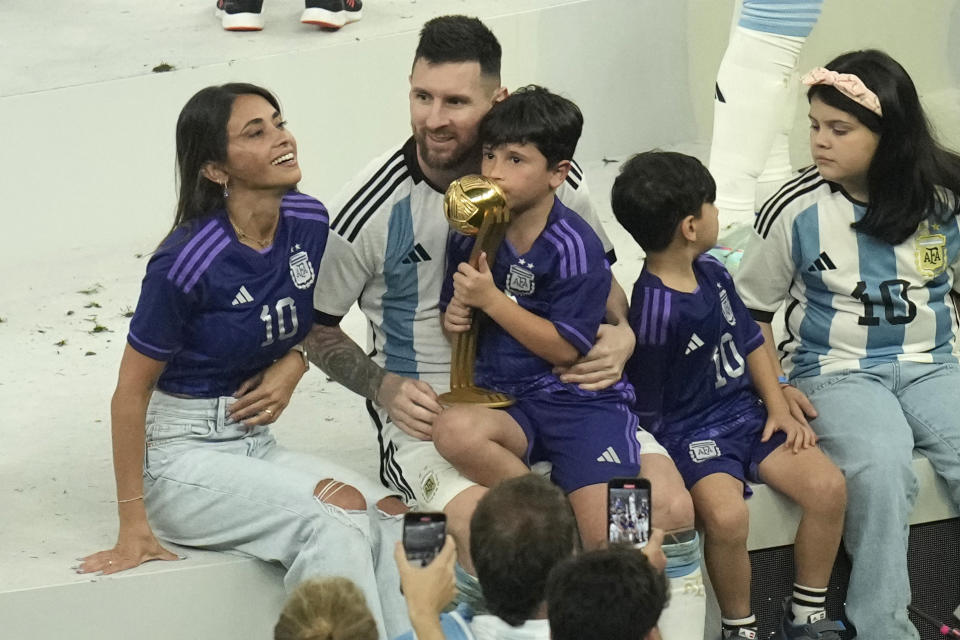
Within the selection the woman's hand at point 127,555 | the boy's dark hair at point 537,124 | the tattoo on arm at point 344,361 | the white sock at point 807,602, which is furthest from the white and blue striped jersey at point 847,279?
the woman's hand at point 127,555

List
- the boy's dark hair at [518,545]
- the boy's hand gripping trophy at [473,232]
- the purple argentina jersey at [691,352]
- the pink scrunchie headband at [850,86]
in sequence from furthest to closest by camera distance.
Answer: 1. the pink scrunchie headband at [850,86]
2. the purple argentina jersey at [691,352]
3. the boy's hand gripping trophy at [473,232]
4. the boy's dark hair at [518,545]

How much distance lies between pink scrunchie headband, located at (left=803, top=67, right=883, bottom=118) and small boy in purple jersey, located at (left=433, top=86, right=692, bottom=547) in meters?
0.54

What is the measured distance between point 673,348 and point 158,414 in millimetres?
946

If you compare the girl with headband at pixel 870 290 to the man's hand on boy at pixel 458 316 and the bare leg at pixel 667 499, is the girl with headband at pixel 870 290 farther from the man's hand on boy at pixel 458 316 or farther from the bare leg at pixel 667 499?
the man's hand on boy at pixel 458 316

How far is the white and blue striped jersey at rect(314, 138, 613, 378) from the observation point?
2.96m

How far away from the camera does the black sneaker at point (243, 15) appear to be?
490cm

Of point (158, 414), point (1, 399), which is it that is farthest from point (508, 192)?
point (1, 399)

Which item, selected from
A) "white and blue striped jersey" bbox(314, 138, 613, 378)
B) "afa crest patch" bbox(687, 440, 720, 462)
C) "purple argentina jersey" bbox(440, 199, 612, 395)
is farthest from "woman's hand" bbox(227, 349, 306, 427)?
"afa crest patch" bbox(687, 440, 720, 462)

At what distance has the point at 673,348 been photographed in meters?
2.92

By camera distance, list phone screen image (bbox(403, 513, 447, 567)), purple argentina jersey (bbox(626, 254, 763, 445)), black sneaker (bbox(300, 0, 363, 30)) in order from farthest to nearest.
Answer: black sneaker (bbox(300, 0, 363, 30))
purple argentina jersey (bbox(626, 254, 763, 445))
phone screen image (bbox(403, 513, 447, 567))

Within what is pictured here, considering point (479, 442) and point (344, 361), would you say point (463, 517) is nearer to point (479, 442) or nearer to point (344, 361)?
point (479, 442)

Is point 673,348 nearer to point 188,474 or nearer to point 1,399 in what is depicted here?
point 188,474

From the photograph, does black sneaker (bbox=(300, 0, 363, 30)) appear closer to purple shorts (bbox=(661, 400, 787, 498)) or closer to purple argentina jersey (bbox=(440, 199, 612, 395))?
purple argentina jersey (bbox=(440, 199, 612, 395))

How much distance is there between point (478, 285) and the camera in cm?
268
